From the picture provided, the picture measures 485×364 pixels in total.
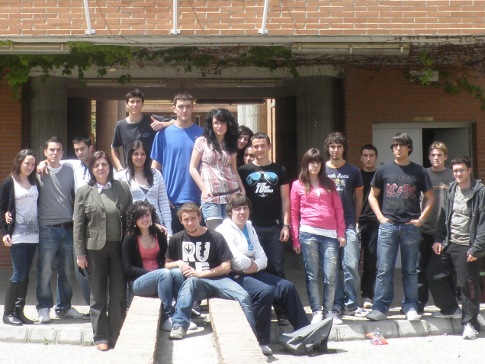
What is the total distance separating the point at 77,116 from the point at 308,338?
10408 millimetres

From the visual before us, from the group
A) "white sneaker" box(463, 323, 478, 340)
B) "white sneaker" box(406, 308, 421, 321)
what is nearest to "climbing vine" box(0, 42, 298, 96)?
"white sneaker" box(406, 308, 421, 321)

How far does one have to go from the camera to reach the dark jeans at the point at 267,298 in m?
8.46

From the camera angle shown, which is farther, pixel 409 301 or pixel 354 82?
pixel 354 82

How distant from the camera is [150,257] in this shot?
8.77 metres

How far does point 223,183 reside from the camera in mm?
9148

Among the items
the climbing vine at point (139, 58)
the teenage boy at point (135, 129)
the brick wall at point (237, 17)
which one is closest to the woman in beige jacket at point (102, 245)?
the teenage boy at point (135, 129)

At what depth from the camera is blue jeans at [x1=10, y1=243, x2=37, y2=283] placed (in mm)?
9078

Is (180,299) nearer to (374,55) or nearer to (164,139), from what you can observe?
(164,139)

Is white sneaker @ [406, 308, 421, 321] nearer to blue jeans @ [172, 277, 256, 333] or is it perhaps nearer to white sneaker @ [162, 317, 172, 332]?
blue jeans @ [172, 277, 256, 333]

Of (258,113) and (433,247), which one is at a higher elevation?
(258,113)

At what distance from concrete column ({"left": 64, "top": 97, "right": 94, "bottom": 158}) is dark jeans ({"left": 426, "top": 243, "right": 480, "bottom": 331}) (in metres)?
8.46

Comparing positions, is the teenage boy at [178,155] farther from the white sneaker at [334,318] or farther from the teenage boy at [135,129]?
the white sneaker at [334,318]

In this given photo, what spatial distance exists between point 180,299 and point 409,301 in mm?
2775

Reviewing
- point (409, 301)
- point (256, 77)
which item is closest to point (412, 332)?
point (409, 301)
